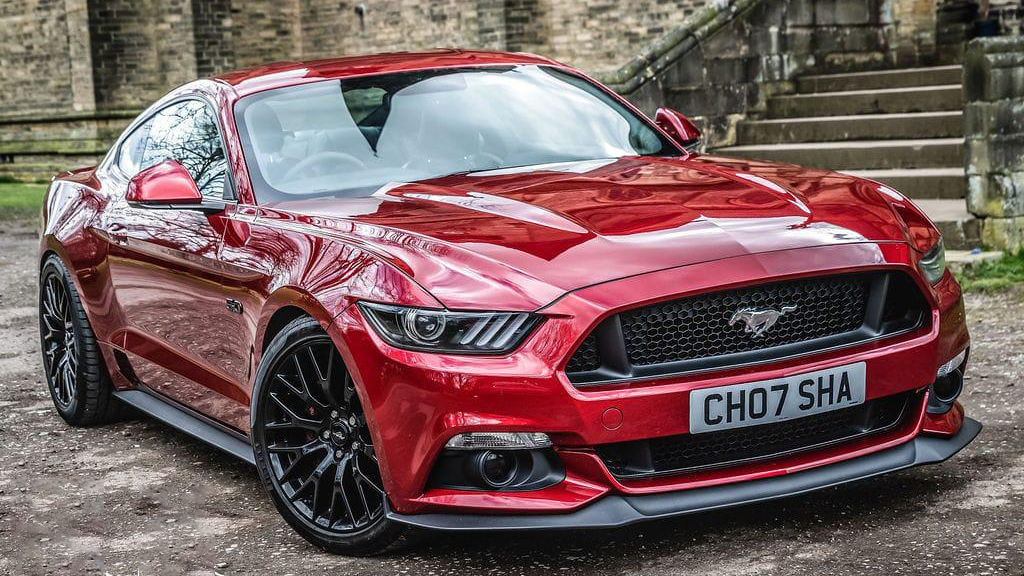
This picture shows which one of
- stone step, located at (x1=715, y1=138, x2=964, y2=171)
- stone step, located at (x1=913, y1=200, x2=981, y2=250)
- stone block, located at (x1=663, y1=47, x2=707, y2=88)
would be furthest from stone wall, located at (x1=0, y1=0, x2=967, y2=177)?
stone step, located at (x1=913, y1=200, x2=981, y2=250)

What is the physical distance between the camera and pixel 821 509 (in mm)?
4258

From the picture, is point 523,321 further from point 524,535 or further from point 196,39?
point 196,39

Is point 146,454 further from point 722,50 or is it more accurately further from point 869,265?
point 722,50

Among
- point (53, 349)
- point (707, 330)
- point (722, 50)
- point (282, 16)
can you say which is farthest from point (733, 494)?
point (282, 16)

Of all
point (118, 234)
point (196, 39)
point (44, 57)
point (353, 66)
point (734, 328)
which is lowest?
point (734, 328)

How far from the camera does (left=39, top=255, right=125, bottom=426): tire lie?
19.8 ft

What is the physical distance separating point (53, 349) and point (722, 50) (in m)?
8.18

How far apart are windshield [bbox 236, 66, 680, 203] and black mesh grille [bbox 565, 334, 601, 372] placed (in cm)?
133

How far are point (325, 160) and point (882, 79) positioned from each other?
31.7ft

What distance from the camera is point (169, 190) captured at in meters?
4.74

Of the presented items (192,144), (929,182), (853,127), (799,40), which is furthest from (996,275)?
(799,40)

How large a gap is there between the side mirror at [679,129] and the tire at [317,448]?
2.19 metres

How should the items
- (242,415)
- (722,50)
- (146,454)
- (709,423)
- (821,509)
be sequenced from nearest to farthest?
(709,423) → (821,509) → (242,415) → (146,454) → (722,50)

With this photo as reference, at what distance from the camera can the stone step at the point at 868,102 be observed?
12367mm
